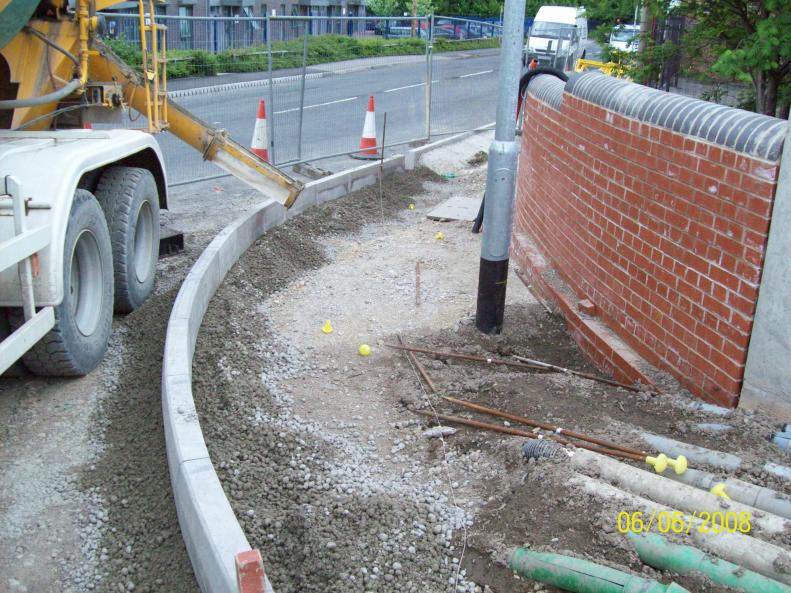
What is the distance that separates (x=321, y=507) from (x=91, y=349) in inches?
87.5

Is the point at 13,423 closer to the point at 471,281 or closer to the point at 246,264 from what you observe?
the point at 246,264

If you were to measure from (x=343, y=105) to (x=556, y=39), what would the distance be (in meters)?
12.2

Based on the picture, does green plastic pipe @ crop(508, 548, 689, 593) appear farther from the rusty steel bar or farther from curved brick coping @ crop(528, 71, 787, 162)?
curved brick coping @ crop(528, 71, 787, 162)

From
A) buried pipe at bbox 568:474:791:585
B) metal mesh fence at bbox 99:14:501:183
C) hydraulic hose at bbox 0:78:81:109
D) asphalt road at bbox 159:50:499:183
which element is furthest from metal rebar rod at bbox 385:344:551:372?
asphalt road at bbox 159:50:499:183

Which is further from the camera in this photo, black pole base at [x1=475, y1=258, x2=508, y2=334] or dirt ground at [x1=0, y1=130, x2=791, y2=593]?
black pole base at [x1=475, y1=258, x2=508, y2=334]

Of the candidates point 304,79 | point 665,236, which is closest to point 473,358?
point 665,236

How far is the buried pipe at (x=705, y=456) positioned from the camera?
12.8 ft

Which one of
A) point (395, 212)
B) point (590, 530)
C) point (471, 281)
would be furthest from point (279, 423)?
point (395, 212)

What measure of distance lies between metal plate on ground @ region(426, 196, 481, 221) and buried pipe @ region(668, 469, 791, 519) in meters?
6.00

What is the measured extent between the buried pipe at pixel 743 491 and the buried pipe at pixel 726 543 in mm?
298

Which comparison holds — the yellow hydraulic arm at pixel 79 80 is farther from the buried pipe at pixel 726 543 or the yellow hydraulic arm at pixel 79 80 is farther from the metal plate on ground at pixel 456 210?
the buried pipe at pixel 726 543
